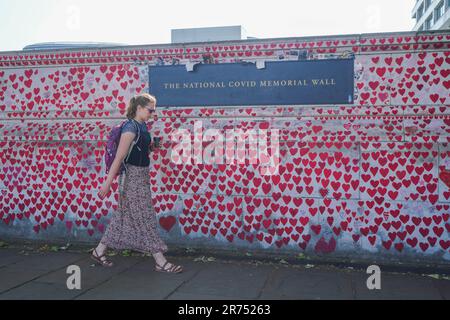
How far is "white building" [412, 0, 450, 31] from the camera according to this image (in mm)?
43688

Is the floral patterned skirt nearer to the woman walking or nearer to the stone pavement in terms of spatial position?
the woman walking

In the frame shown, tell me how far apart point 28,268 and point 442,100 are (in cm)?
557

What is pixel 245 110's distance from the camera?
6.35 m

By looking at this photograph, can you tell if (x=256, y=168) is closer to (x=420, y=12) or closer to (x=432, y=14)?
(x=432, y=14)

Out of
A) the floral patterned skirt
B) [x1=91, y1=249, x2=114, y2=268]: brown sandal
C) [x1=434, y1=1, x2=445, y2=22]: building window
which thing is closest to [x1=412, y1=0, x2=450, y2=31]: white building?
[x1=434, y1=1, x2=445, y2=22]: building window

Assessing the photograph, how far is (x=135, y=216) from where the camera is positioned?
17.6ft

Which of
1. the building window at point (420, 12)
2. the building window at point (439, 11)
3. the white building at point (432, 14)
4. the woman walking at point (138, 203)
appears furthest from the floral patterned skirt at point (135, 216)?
the building window at point (420, 12)

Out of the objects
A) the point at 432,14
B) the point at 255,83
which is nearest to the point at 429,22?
the point at 432,14

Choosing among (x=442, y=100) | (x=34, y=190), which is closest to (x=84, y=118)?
(x=34, y=190)

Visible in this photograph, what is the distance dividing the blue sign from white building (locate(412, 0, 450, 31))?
40.6 metres

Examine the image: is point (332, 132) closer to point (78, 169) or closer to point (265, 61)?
point (265, 61)

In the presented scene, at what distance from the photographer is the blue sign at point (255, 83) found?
6.07 meters

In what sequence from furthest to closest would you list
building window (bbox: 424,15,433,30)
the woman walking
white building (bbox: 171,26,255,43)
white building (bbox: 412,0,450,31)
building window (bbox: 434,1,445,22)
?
building window (bbox: 424,15,433,30)
building window (bbox: 434,1,445,22)
white building (bbox: 412,0,450,31)
white building (bbox: 171,26,255,43)
the woman walking

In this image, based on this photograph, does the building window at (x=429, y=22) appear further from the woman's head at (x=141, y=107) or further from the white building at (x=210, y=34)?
the woman's head at (x=141, y=107)
